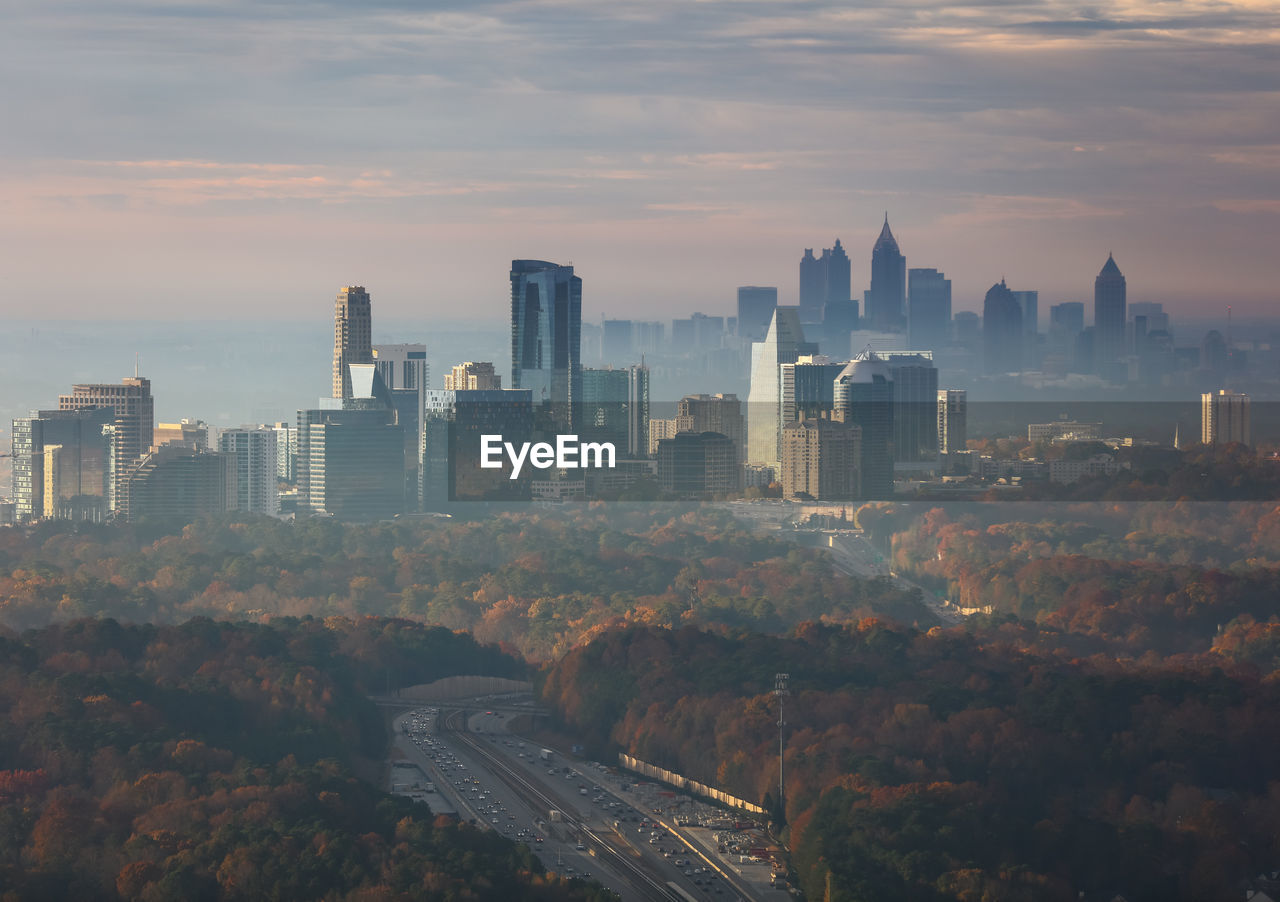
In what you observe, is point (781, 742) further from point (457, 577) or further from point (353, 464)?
point (353, 464)

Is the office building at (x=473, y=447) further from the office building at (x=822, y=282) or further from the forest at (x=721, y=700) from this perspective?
the office building at (x=822, y=282)

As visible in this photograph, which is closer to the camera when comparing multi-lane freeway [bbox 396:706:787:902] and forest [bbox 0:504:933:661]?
multi-lane freeway [bbox 396:706:787:902]

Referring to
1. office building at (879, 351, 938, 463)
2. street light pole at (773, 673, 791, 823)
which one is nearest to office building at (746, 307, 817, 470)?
office building at (879, 351, 938, 463)

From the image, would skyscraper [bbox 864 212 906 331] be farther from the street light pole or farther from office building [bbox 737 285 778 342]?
the street light pole

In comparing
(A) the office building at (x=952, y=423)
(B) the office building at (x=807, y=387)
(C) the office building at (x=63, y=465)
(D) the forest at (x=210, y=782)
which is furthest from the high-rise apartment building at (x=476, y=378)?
(D) the forest at (x=210, y=782)

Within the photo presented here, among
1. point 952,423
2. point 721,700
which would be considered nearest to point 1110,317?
point 952,423

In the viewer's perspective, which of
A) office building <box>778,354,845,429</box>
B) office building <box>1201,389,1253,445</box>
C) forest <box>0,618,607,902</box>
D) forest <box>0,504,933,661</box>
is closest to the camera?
forest <box>0,618,607,902</box>

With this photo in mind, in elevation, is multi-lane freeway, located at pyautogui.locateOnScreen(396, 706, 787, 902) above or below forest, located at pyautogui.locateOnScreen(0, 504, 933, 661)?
below
